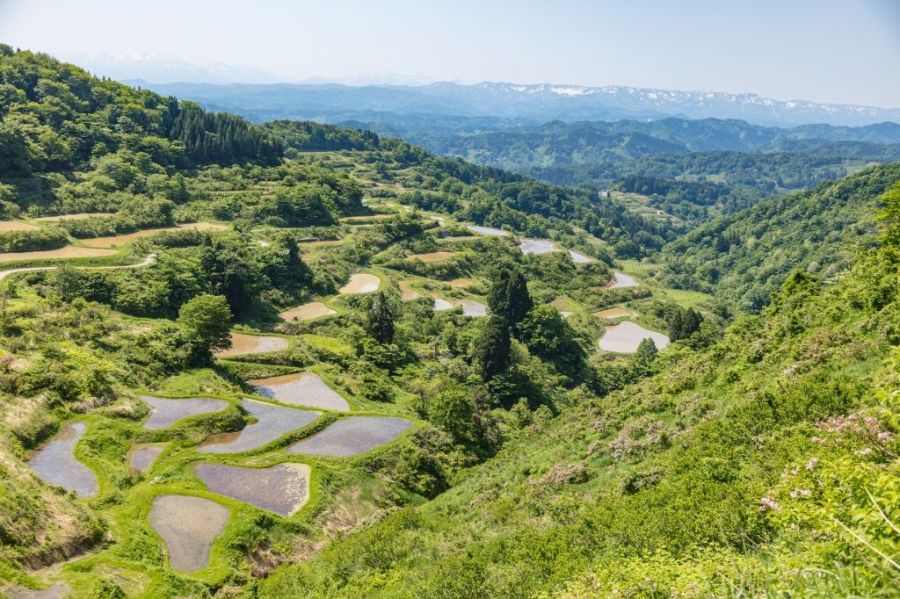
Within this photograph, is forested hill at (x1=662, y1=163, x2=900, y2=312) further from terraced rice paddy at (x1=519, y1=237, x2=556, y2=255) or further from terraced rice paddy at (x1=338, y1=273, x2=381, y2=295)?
terraced rice paddy at (x1=338, y1=273, x2=381, y2=295)

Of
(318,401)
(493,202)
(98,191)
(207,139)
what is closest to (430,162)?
(493,202)

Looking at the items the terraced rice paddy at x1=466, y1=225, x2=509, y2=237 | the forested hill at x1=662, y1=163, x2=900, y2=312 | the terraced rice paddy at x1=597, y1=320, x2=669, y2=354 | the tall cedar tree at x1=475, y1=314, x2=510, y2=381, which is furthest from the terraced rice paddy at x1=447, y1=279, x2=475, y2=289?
the forested hill at x1=662, y1=163, x2=900, y2=312

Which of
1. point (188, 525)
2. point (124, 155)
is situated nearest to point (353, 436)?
point (188, 525)

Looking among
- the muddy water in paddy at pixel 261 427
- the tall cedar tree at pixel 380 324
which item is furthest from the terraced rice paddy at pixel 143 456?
the tall cedar tree at pixel 380 324

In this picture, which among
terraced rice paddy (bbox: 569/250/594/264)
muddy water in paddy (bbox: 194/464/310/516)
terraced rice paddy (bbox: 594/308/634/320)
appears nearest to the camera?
muddy water in paddy (bbox: 194/464/310/516)

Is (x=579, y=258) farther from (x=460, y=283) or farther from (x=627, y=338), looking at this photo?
(x=460, y=283)

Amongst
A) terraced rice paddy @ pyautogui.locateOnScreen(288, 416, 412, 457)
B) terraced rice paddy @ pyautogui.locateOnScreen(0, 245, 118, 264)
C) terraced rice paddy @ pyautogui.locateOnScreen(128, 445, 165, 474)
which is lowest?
terraced rice paddy @ pyautogui.locateOnScreen(288, 416, 412, 457)

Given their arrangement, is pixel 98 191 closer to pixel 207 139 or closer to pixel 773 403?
pixel 207 139
